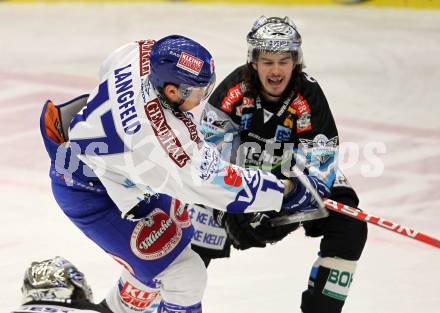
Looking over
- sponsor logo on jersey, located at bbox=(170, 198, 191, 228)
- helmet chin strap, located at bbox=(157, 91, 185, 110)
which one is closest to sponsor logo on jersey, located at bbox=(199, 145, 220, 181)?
helmet chin strap, located at bbox=(157, 91, 185, 110)

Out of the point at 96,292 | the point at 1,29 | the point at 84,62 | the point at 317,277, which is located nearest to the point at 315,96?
the point at 317,277

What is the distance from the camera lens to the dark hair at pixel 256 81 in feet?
15.3

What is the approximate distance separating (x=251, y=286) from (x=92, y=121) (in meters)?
1.59

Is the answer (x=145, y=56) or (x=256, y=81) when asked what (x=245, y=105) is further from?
(x=145, y=56)

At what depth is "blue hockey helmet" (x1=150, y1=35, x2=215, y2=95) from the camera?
13.0ft

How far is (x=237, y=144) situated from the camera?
4762 mm

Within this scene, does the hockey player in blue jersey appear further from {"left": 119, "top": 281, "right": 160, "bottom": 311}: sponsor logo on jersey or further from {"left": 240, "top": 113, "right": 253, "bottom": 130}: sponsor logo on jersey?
{"left": 240, "top": 113, "right": 253, "bottom": 130}: sponsor logo on jersey

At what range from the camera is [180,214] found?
181 inches

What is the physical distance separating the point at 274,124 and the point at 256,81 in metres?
0.20

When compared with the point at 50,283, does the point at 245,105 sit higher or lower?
higher

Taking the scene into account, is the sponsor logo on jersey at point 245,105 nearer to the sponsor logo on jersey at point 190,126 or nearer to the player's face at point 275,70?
the player's face at point 275,70

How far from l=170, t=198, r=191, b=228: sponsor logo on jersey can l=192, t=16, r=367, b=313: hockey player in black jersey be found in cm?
21

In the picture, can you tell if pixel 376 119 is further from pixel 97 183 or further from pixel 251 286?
pixel 97 183

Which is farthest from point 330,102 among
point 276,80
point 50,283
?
point 50,283
